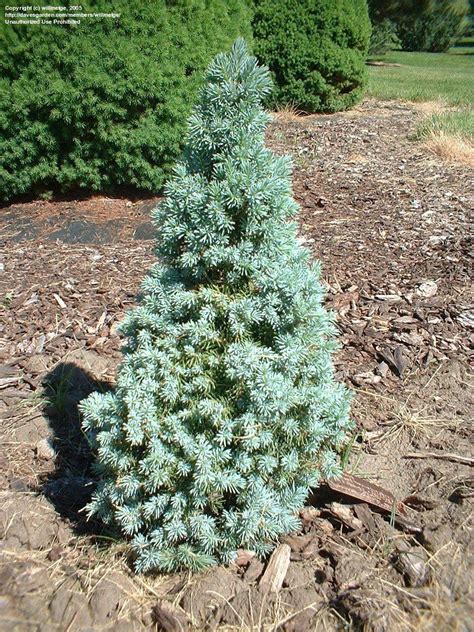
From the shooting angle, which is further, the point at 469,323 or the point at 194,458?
the point at 469,323

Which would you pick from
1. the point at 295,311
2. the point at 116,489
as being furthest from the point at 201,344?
the point at 116,489

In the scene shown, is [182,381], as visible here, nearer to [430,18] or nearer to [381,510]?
[381,510]

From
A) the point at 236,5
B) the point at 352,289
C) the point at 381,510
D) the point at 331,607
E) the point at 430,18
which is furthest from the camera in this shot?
the point at 430,18

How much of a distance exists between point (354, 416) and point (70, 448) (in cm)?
138

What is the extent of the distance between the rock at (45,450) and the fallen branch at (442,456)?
5.32 feet

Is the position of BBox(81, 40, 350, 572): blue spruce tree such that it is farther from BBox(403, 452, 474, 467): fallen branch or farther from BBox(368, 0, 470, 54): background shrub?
BBox(368, 0, 470, 54): background shrub

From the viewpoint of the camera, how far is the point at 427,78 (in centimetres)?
1748

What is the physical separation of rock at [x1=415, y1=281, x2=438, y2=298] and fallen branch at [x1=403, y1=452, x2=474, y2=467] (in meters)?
1.50

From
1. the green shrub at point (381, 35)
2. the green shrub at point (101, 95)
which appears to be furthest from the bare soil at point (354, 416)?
the green shrub at point (381, 35)

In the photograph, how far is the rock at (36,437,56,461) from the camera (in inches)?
106

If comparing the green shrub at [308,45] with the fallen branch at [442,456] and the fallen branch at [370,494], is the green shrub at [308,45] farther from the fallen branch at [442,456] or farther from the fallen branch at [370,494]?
the fallen branch at [370,494]

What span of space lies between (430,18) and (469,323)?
104 feet

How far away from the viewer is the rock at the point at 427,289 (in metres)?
3.90

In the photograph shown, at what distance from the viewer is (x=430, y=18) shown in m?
29.9
